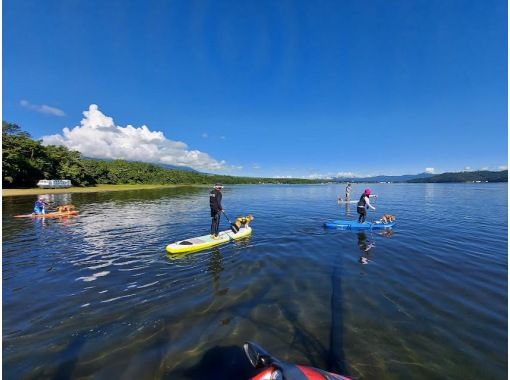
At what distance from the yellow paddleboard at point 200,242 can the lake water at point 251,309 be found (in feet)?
2.10

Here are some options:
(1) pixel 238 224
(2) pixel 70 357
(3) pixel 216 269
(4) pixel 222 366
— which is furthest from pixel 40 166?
(4) pixel 222 366

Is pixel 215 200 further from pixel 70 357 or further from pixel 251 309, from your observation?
pixel 70 357

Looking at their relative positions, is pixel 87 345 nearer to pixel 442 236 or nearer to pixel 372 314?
pixel 372 314

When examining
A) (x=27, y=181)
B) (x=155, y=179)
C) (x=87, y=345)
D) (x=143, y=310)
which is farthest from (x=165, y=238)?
(x=155, y=179)

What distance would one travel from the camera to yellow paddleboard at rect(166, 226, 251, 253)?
14750 mm

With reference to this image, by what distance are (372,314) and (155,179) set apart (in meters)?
161

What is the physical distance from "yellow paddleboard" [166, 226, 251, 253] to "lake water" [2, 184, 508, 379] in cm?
64

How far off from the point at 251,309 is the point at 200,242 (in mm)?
7833

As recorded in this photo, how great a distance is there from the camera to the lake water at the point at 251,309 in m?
6.34

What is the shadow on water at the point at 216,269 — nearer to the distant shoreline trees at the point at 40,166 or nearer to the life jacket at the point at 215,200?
the life jacket at the point at 215,200

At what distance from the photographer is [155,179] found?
15625 centimetres

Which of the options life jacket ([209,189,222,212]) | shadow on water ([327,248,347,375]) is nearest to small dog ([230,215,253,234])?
life jacket ([209,189,222,212])

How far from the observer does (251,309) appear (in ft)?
28.5

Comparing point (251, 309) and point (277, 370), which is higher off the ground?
point (277, 370)
